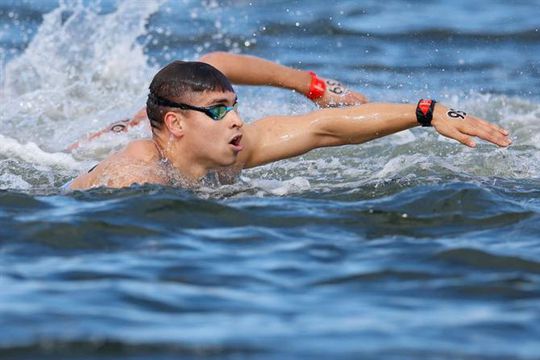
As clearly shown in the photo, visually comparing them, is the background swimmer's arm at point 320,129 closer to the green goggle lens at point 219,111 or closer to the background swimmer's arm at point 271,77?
the green goggle lens at point 219,111

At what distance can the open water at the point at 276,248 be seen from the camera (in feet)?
17.1

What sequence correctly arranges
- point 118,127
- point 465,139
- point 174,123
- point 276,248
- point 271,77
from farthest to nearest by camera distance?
1. point 118,127
2. point 271,77
3. point 174,123
4. point 465,139
5. point 276,248

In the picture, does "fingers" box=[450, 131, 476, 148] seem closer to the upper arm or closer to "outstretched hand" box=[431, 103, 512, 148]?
"outstretched hand" box=[431, 103, 512, 148]

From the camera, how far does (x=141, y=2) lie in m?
16.2

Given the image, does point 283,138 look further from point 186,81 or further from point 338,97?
point 338,97

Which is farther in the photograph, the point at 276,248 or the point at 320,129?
the point at 320,129

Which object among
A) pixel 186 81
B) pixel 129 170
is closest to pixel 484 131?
pixel 186 81

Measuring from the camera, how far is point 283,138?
8281mm

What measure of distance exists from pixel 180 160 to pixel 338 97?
6.49 ft

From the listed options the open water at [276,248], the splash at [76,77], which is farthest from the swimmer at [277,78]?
the splash at [76,77]

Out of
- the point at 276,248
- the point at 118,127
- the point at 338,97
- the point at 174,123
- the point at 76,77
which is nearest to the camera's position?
the point at 276,248

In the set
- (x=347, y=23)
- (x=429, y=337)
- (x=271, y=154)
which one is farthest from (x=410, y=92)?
(x=429, y=337)

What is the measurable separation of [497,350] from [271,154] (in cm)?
342

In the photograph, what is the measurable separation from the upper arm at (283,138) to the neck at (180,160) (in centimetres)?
32
